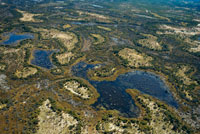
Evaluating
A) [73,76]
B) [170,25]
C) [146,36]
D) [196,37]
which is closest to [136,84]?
[73,76]

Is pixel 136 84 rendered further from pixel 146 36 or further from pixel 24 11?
pixel 24 11

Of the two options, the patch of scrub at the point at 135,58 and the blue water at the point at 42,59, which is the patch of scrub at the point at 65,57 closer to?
the blue water at the point at 42,59

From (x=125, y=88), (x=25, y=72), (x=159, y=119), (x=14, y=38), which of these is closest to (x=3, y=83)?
(x=25, y=72)

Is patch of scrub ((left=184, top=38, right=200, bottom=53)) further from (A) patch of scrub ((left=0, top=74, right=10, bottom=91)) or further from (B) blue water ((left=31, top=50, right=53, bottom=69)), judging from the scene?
(A) patch of scrub ((left=0, top=74, right=10, bottom=91))

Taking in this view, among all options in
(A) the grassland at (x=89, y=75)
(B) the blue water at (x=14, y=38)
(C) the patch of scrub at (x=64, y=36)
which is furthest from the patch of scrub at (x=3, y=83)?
(B) the blue water at (x=14, y=38)

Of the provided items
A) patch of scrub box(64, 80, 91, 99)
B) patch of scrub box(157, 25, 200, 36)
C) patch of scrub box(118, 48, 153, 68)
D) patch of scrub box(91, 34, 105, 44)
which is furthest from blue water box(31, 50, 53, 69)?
patch of scrub box(157, 25, 200, 36)

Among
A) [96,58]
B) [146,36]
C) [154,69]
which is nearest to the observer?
[154,69]

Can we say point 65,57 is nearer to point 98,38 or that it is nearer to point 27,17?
point 98,38
